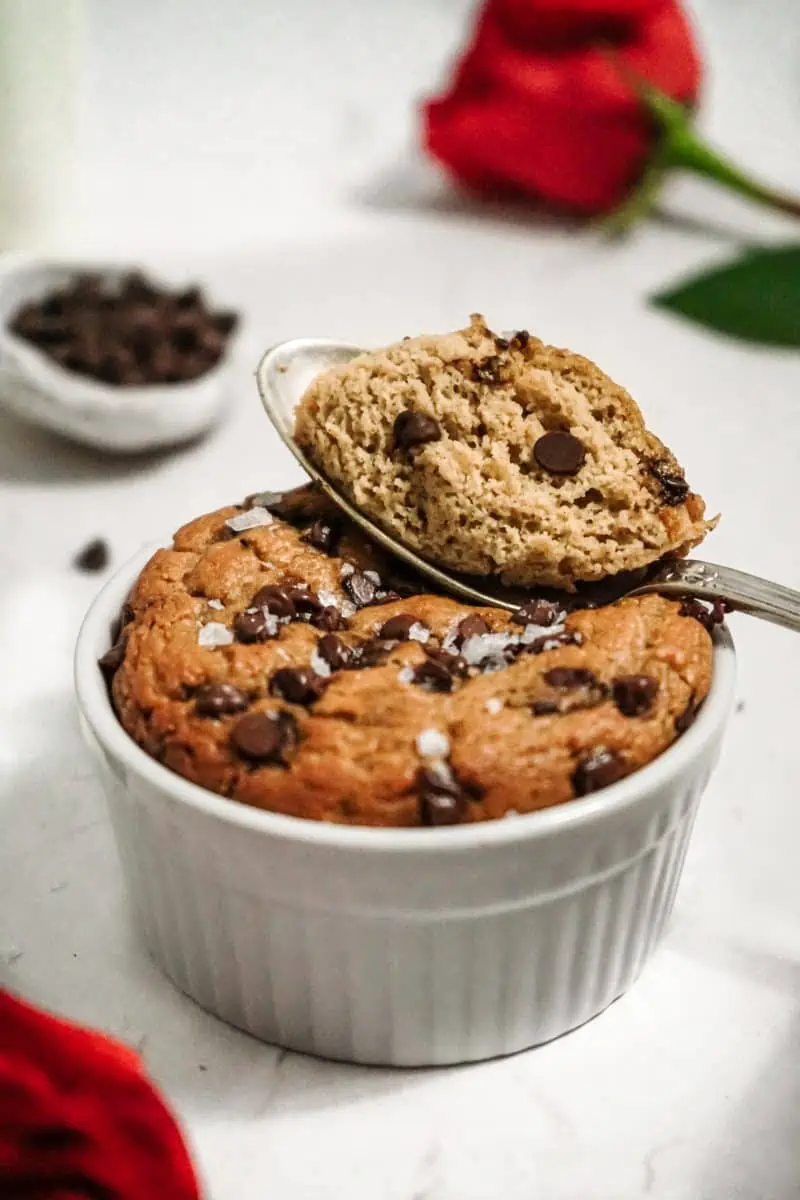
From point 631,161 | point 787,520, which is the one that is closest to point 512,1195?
point 787,520

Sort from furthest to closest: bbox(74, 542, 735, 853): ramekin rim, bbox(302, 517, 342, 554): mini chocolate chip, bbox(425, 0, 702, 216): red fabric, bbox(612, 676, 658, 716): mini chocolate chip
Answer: bbox(425, 0, 702, 216): red fabric < bbox(302, 517, 342, 554): mini chocolate chip < bbox(612, 676, 658, 716): mini chocolate chip < bbox(74, 542, 735, 853): ramekin rim

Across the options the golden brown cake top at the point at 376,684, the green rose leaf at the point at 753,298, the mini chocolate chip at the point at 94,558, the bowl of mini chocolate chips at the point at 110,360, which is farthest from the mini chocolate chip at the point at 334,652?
the green rose leaf at the point at 753,298

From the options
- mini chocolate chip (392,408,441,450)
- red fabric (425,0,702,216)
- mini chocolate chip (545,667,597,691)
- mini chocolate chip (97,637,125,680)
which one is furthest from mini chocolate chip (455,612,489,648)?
red fabric (425,0,702,216)

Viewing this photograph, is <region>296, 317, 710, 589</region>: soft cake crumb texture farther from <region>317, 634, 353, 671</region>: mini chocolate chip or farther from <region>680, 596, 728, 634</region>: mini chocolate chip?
<region>317, 634, 353, 671</region>: mini chocolate chip

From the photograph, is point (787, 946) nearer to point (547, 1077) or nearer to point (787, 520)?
point (547, 1077)

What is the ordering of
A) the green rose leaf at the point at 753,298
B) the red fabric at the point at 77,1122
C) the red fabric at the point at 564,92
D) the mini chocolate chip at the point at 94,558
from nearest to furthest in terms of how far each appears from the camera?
the red fabric at the point at 77,1122, the mini chocolate chip at the point at 94,558, the green rose leaf at the point at 753,298, the red fabric at the point at 564,92

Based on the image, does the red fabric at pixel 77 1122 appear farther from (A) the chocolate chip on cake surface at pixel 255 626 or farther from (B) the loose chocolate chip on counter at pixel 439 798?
(A) the chocolate chip on cake surface at pixel 255 626
